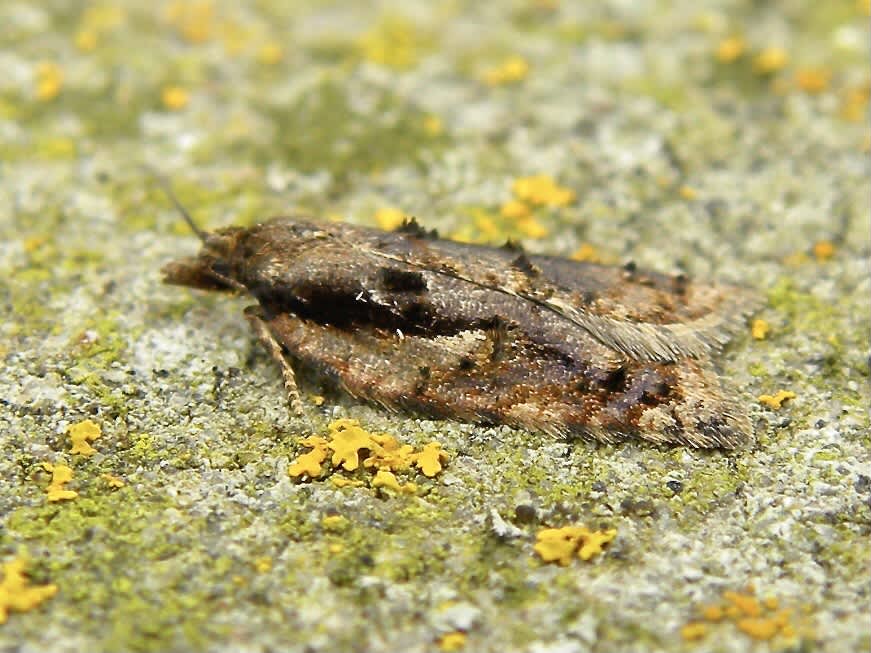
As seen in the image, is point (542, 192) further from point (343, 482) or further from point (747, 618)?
point (747, 618)

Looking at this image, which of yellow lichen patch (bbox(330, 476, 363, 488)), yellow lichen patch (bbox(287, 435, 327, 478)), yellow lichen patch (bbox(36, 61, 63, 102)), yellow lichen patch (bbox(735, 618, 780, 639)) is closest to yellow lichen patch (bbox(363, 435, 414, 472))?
yellow lichen patch (bbox(330, 476, 363, 488))

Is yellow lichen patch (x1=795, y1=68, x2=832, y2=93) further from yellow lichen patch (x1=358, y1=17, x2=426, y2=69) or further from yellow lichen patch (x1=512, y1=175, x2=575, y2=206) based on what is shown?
yellow lichen patch (x1=358, y1=17, x2=426, y2=69)

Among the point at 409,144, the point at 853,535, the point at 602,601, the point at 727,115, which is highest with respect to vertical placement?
the point at 727,115

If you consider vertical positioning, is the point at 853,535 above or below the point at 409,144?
below

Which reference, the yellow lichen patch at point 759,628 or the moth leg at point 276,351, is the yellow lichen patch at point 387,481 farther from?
the yellow lichen patch at point 759,628

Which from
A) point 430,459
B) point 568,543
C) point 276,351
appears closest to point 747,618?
point 568,543

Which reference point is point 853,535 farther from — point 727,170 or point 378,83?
point 378,83

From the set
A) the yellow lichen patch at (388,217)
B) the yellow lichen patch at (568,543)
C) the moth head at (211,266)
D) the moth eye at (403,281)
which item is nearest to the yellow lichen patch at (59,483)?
the moth head at (211,266)

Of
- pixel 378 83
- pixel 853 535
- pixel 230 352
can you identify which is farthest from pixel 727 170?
pixel 230 352
